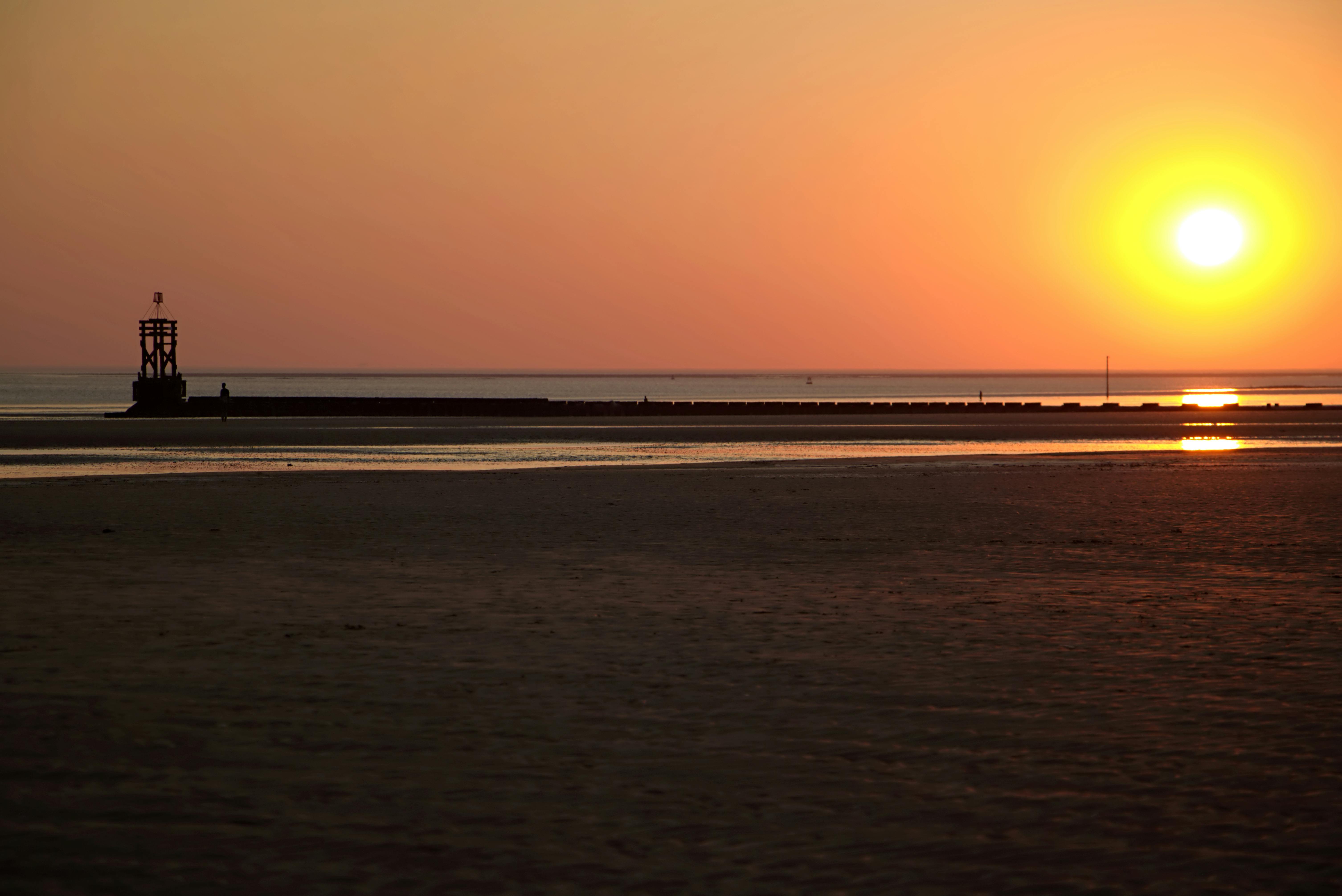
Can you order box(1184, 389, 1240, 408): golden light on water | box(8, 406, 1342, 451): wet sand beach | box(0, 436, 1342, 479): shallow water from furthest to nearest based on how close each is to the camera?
box(1184, 389, 1240, 408): golden light on water → box(8, 406, 1342, 451): wet sand beach → box(0, 436, 1342, 479): shallow water

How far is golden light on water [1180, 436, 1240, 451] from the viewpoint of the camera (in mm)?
51781

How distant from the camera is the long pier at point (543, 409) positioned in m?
91.4

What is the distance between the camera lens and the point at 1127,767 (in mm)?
8641

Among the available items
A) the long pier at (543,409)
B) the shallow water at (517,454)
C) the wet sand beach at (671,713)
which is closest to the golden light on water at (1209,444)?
the shallow water at (517,454)

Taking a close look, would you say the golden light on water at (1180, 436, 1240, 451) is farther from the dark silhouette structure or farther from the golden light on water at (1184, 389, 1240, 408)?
the golden light on water at (1184, 389, 1240, 408)

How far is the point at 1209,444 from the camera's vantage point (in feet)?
185

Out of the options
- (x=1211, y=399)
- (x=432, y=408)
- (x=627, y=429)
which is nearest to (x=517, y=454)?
(x=627, y=429)

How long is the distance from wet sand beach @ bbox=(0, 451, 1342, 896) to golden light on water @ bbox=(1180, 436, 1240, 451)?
104 ft

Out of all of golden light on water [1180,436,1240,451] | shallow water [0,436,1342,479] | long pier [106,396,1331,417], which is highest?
long pier [106,396,1331,417]

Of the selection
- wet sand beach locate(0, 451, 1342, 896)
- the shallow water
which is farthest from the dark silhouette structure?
wet sand beach locate(0, 451, 1342, 896)

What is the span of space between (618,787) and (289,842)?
6.38 ft

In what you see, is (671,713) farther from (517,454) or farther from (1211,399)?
(1211,399)

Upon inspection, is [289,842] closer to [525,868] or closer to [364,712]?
[525,868]

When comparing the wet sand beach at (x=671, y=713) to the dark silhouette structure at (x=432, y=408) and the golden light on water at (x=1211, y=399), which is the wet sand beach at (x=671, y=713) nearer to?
the dark silhouette structure at (x=432, y=408)
